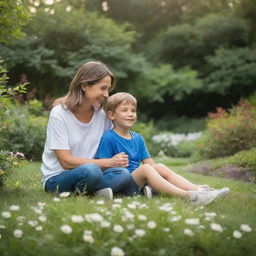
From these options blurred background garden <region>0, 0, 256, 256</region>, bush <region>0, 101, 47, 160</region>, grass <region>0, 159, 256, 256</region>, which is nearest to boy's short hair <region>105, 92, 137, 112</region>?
blurred background garden <region>0, 0, 256, 256</region>

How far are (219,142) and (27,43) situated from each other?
29.5ft

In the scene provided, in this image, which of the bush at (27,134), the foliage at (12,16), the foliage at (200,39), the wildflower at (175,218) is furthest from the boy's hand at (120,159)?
the foliage at (200,39)

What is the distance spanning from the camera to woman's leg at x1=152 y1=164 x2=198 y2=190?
415 centimetres

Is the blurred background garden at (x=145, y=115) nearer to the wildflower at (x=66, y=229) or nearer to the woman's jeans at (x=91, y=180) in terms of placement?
the wildflower at (x=66, y=229)

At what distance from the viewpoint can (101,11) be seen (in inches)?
1038

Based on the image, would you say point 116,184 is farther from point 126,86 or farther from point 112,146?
point 126,86

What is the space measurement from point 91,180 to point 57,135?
0.54m

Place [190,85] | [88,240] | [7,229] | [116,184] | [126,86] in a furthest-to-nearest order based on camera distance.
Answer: [190,85], [126,86], [116,184], [7,229], [88,240]

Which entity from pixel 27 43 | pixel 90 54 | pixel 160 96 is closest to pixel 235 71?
pixel 160 96

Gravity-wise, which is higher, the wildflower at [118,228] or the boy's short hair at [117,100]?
the boy's short hair at [117,100]

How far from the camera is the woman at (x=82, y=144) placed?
3975 millimetres

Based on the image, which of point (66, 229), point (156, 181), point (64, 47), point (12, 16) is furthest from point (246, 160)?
point (64, 47)

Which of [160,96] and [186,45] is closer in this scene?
[160,96]

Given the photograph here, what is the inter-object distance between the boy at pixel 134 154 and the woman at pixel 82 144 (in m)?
0.12
